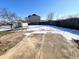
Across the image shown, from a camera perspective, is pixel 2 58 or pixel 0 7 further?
pixel 0 7

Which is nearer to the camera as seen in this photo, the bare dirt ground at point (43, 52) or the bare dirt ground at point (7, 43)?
the bare dirt ground at point (43, 52)

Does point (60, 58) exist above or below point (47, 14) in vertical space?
below

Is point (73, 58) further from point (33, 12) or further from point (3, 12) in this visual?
point (33, 12)

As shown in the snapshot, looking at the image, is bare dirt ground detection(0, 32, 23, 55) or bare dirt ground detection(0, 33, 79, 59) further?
bare dirt ground detection(0, 32, 23, 55)

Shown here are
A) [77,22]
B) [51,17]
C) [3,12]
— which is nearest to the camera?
[77,22]

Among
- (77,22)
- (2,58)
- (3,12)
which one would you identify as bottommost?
(2,58)

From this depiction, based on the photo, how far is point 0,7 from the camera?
2975cm

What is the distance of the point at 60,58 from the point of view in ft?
14.0

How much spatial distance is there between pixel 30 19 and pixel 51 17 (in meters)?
10.1

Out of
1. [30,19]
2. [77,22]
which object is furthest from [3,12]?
[30,19]

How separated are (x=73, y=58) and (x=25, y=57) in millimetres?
1868

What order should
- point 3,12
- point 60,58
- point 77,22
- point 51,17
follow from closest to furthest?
point 60,58, point 77,22, point 3,12, point 51,17

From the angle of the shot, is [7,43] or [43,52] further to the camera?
[7,43]

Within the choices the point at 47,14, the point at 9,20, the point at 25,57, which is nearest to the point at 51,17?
the point at 47,14
